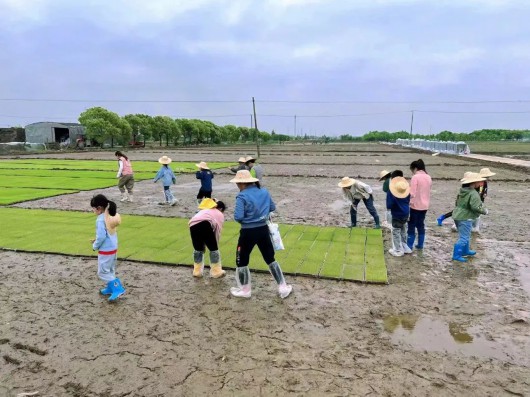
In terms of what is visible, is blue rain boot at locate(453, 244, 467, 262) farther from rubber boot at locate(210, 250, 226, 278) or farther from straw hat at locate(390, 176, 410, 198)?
rubber boot at locate(210, 250, 226, 278)

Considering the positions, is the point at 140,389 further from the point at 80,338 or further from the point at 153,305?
the point at 153,305

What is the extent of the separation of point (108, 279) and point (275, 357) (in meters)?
2.74

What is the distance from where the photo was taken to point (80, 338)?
4578 millimetres

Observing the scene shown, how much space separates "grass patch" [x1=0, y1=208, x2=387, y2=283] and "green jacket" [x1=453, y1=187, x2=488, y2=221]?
61.7 inches

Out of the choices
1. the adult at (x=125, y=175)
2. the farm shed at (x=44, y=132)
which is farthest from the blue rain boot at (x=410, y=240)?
the farm shed at (x=44, y=132)

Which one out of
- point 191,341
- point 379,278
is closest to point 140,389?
point 191,341

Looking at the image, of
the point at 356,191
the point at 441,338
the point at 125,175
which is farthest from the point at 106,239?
the point at 125,175

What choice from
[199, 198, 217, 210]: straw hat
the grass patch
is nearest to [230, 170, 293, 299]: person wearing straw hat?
[199, 198, 217, 210]: straw hat

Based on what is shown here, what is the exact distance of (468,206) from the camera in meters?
7.06

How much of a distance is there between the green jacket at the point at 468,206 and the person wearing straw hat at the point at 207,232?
425 cm

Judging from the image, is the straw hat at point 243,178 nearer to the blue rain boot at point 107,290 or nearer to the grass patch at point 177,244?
the grass patch at point 177,244

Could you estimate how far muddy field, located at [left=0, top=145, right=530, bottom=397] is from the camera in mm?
3781

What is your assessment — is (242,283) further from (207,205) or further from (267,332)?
(207,205)

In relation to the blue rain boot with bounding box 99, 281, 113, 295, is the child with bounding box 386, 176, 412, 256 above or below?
above
